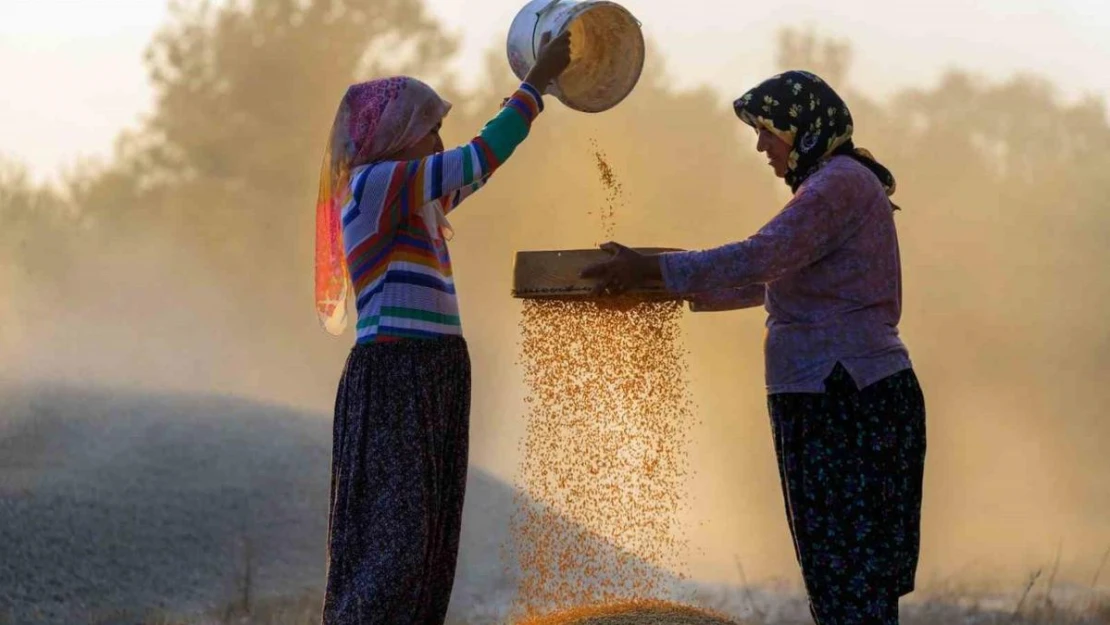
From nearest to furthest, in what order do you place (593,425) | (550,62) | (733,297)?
Result: (550,62) → (733,297) → (593,425)

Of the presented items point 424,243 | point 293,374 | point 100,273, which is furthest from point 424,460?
point 100,273

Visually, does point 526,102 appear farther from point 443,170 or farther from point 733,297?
point 733,297

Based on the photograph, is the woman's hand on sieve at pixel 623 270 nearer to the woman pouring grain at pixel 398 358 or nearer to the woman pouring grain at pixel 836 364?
the woman pouring grain at pixel 836 364

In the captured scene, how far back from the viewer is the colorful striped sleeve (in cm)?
371

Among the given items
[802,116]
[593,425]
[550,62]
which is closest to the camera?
[802,116]

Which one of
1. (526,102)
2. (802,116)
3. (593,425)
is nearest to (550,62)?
(526,102)

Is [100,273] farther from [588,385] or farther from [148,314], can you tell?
[588,385]

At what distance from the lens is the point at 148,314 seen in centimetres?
1051

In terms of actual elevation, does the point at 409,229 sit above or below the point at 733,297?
above

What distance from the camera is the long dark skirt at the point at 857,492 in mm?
3678

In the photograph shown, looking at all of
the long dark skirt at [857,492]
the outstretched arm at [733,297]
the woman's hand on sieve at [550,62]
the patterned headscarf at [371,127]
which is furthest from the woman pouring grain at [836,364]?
the patterned headscarf at [371,127]

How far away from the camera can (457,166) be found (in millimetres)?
3705

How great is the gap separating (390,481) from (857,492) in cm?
125

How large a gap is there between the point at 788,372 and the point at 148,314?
7682mm
